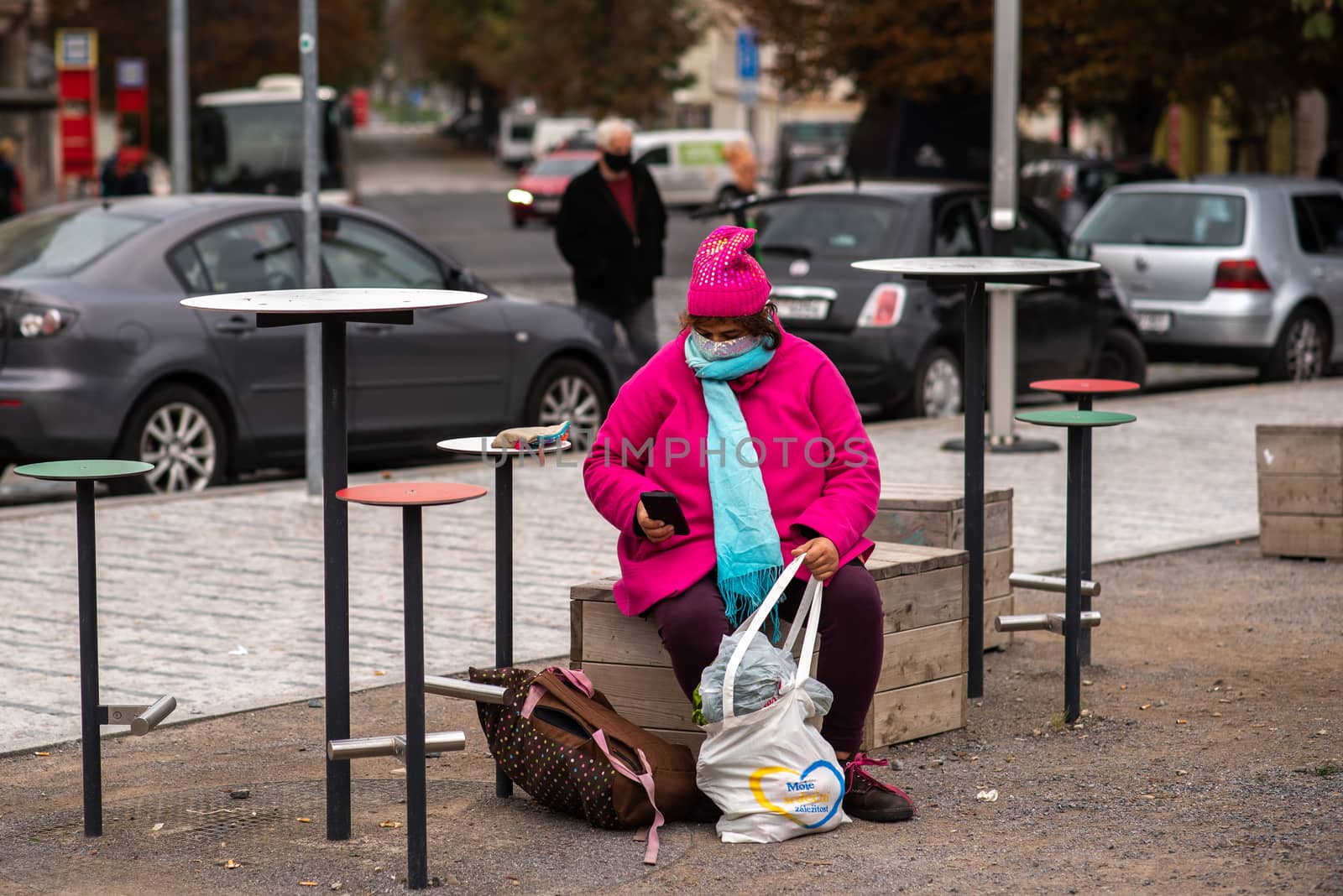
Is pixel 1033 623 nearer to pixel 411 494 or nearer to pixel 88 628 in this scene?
pixel 411 494

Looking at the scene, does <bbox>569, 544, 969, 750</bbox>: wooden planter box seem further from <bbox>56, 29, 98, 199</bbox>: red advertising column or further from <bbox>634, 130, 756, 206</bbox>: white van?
<bbox>634, 130, 756, 206</bbox>: white van

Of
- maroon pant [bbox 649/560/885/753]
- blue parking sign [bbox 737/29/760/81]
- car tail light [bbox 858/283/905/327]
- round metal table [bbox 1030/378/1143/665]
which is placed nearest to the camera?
maroon pant [bbox 649/560/885/753]

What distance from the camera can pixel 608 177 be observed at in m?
12.2

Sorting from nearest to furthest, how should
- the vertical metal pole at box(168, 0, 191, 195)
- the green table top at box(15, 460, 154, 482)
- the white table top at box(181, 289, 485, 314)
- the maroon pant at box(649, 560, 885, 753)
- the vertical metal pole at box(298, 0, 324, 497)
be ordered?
the white table top at box(181, 289, 485, 314), the green table top at box(15, 460, 154, 482), the maroon pant at box(649, 560, 885, 753), the vertical metal pole at box(298, 0, 324, 497), the vertical metal pole at box(168, 0, 191, 195)

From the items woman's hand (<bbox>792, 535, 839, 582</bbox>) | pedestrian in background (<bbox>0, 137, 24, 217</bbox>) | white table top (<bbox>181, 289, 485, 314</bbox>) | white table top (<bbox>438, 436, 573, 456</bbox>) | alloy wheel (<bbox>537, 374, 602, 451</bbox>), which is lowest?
alloy wheel (<bbox>537, 374, 602, 451</bbox>)

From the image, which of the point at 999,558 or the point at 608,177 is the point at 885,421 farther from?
the point at 999,558

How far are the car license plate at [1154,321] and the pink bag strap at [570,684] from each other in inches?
429

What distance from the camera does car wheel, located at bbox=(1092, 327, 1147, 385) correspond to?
14352 millimetres

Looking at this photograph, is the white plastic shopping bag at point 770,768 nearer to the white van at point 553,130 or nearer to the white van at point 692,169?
the white van at point 692,169

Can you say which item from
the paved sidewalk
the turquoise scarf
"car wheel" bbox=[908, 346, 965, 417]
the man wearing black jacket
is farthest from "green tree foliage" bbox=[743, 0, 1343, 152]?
the turquoise scarf

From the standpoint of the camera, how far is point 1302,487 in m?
8.35

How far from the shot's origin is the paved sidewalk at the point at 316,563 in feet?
21.7

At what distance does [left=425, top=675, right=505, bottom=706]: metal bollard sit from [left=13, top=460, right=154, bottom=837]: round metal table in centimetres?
77

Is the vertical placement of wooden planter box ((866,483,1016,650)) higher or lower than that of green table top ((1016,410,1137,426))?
lower
